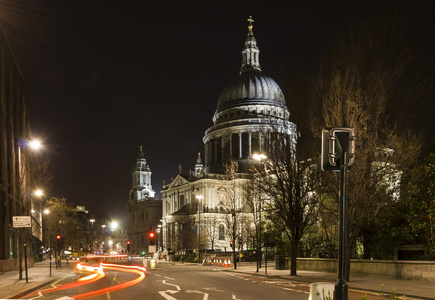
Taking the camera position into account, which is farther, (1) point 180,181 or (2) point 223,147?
(1) point 180,181

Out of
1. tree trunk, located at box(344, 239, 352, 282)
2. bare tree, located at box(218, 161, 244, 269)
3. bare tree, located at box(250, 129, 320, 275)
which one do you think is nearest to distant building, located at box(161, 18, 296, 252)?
bare tree, located at box(218, 161, 244, 269)

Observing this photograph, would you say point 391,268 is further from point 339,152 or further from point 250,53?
point 250,53

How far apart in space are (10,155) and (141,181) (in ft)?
430

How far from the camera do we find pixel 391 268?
91.3ft

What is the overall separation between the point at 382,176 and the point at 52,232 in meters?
73.5

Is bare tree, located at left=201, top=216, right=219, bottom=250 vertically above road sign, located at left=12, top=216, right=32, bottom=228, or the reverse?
road sign, located at left=12, top=216, right=32, bottom=228

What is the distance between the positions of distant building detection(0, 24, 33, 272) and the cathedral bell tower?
121m

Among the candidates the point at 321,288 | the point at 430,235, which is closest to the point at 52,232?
the point at 430,235

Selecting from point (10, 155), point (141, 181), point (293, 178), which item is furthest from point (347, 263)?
point (141, 181)

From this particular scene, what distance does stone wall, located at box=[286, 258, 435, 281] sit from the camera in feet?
82.8

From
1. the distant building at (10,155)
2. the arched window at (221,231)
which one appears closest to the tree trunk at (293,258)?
the distant building at (10,155)

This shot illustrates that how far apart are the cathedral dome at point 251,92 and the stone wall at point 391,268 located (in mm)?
91039

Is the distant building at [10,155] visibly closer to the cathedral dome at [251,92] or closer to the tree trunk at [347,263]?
the tree trunk at [347,263]

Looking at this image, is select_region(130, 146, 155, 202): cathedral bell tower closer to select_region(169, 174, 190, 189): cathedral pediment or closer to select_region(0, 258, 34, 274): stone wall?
select_region(169, 174, 190, 189): cathedral pediment
